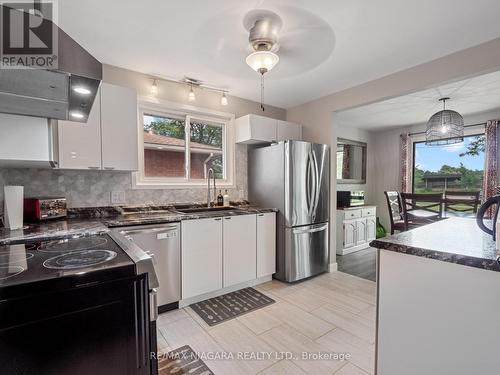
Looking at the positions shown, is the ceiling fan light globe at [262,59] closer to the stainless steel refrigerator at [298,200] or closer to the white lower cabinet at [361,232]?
the stainless steel refrigerator at [298,200]

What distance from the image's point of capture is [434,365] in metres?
0.95

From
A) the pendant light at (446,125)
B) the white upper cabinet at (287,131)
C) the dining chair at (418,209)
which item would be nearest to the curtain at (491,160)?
the pendant light at (446,125)

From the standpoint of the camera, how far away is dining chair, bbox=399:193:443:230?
9.87 ft

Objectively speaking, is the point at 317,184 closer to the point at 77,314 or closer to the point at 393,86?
the point at 393,86

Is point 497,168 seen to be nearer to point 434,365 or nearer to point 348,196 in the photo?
point 348,196

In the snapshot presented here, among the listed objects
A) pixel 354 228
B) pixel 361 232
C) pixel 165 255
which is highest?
pixel 165 255

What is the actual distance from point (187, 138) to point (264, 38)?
65.2 inches

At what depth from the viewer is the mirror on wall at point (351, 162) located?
4.95 meters

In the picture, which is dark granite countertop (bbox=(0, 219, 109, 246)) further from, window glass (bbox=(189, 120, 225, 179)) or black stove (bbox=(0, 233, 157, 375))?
window glass (bbox=(189, 120, 225, 179))

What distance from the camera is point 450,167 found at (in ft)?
15.2

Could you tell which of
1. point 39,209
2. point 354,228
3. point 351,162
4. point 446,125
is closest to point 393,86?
point 446,125

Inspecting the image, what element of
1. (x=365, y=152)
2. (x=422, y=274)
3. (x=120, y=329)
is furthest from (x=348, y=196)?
(x=120, y=329)

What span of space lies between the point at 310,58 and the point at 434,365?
7.59 feet

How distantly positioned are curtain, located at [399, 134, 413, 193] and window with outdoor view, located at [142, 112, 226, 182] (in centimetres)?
398
